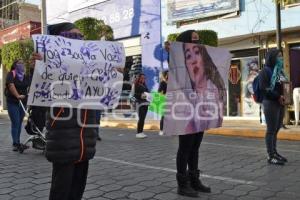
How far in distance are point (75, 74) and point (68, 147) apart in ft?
2.12

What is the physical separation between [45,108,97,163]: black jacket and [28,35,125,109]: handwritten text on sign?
111mm

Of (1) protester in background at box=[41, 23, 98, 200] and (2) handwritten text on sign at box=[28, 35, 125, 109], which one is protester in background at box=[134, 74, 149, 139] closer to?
(2) handwritten text on sign at box=[28, 35, 125, 109]

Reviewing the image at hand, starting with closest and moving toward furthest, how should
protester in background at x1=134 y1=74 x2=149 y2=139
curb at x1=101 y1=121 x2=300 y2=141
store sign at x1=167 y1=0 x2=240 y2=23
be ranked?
curb at x1=101 y1=121 x2=300 y2=141, protester in background at x1=134 y1=74 x2=149 y2=139, store sign at x1=167 y1=0 x2=240 y2=23

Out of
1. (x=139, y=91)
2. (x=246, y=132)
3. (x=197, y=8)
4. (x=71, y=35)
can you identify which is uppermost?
(x=197, y=8)

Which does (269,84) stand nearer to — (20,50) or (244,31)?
(244,31)

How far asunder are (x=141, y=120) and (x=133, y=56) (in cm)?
890

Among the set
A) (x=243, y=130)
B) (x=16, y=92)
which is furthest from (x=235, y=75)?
(x=16, y=92)

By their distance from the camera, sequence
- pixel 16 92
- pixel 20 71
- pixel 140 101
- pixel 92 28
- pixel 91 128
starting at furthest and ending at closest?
1. pixel 92 28
2. pixel 140 101
3. pixel 20 71
4. pixel 16 92
5. pixel 91 128

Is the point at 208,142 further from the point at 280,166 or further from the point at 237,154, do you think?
the point at 280,166

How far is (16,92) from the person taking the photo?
820cm

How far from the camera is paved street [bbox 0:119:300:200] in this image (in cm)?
511

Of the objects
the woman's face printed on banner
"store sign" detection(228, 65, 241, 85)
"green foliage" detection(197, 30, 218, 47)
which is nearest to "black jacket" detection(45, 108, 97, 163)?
the woman's face printed on banner

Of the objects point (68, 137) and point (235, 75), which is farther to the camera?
point (235, 75)

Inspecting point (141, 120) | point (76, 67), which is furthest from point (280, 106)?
point (141, 120)
